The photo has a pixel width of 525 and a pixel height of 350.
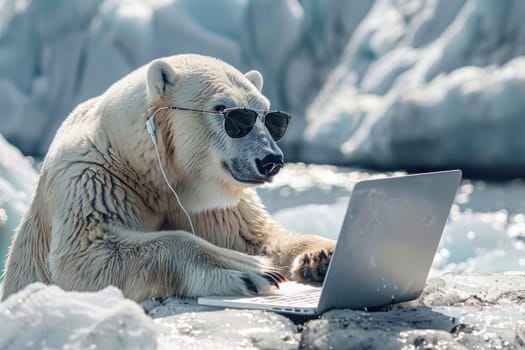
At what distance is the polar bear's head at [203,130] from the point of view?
2557 millimetres

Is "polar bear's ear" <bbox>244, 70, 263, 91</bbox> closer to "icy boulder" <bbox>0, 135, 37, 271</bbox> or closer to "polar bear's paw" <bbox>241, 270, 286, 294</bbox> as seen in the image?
"polar bear's paw" <bbox>241, 270, 286, 294</bbox>

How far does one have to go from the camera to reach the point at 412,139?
10.6 meters

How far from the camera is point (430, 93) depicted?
408 inches

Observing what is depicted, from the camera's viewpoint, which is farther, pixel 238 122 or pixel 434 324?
pixel 238 122

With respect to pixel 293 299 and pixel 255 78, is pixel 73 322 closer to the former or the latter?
pixel 293 299

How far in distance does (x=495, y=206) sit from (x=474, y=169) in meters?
1.57

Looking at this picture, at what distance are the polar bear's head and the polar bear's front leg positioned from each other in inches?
10.6

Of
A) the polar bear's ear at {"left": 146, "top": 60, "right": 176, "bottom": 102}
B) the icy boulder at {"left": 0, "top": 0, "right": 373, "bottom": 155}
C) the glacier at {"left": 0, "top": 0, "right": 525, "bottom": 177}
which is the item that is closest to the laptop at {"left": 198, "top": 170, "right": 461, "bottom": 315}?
the polar bear's ear at {"left": 146, "top": 60, "right": 176, "bottom": 102}

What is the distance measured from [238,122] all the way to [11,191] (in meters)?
3.82

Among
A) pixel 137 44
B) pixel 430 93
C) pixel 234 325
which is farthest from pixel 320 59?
pixel 234 325

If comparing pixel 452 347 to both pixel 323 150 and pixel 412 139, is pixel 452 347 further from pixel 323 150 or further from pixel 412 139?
pixel 323 150

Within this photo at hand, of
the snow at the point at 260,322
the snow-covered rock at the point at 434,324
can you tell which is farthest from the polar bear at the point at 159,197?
the snow-covered rock at the point at 434,324

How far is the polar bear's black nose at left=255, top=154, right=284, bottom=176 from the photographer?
246 centimetres

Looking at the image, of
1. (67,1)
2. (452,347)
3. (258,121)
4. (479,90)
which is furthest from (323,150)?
(452,347)
